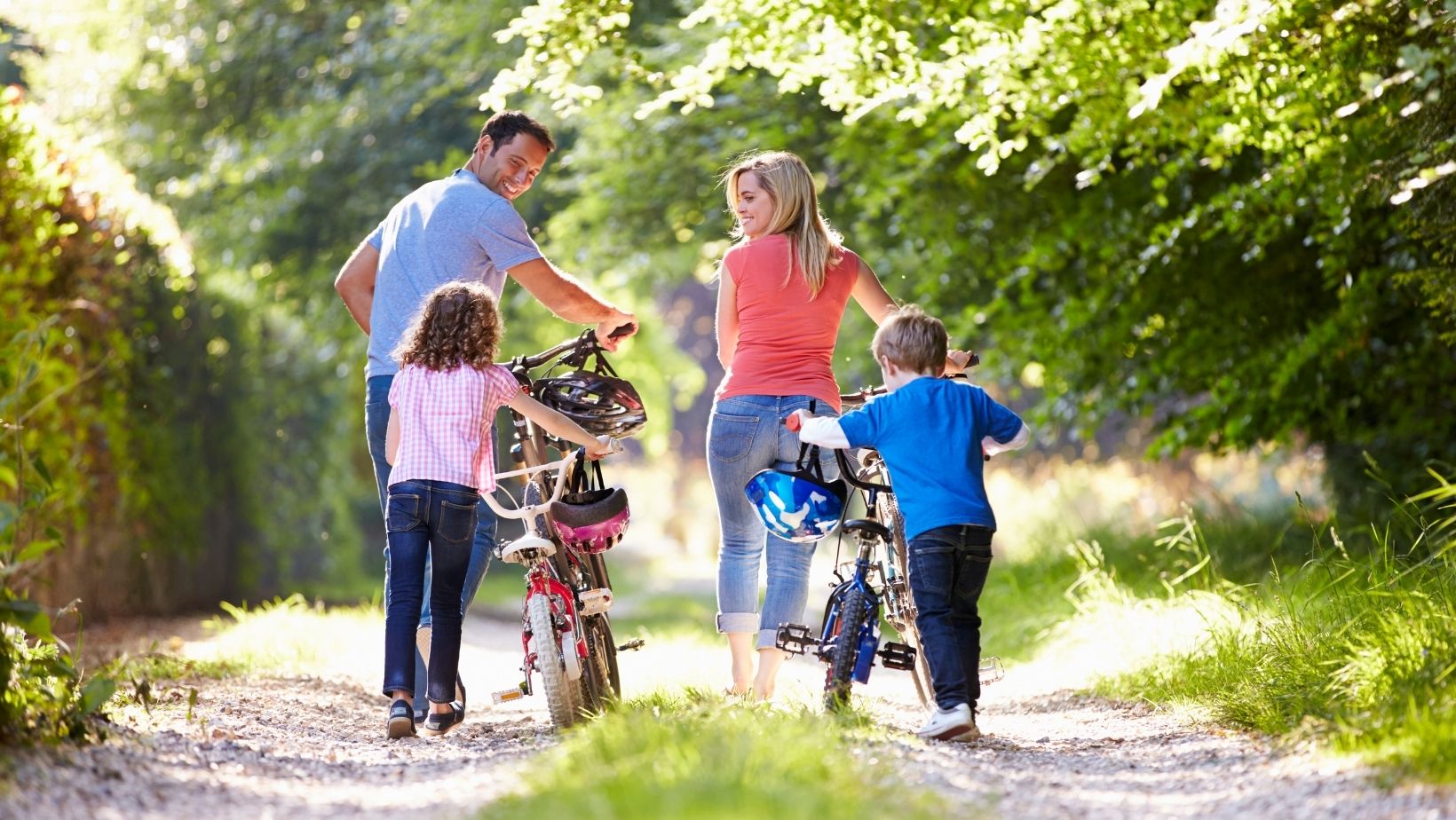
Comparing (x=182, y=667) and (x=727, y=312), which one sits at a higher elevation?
(x=727, y=312)

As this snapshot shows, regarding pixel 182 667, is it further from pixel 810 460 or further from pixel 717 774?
pixel 717 774

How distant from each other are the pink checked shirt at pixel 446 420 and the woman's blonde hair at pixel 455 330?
0.03 metres

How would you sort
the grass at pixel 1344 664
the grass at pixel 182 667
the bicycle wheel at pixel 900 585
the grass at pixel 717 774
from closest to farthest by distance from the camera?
the grass at pixel 717 774, the grass at pixel 1344 664, the bicycle wheel at pixel 900 585, the grass at pixel 182 667

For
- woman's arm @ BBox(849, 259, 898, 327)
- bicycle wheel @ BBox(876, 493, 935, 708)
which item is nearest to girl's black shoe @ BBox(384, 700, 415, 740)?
bicycle wheel @ BBox(876, 493, 935, 708)

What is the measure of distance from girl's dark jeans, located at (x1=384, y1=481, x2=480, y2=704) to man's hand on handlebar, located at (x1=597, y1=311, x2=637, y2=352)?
2.09ft

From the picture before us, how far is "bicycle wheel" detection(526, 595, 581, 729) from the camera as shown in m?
4.77

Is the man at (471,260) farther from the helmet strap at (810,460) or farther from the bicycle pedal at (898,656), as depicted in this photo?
the bicycle pedal at (898,656)

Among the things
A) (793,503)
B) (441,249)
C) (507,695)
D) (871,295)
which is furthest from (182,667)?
(871,295)

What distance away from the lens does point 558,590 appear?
4.93 metres

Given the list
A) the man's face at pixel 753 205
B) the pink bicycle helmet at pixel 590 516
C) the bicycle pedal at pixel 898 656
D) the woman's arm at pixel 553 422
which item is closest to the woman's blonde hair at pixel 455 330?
the woman's arm at pixel 553 422

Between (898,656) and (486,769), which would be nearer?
(486,769)

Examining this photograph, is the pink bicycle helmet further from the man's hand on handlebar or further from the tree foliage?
the tree foliage

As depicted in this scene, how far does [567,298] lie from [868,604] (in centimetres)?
136

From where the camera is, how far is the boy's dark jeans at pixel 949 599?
460cm
